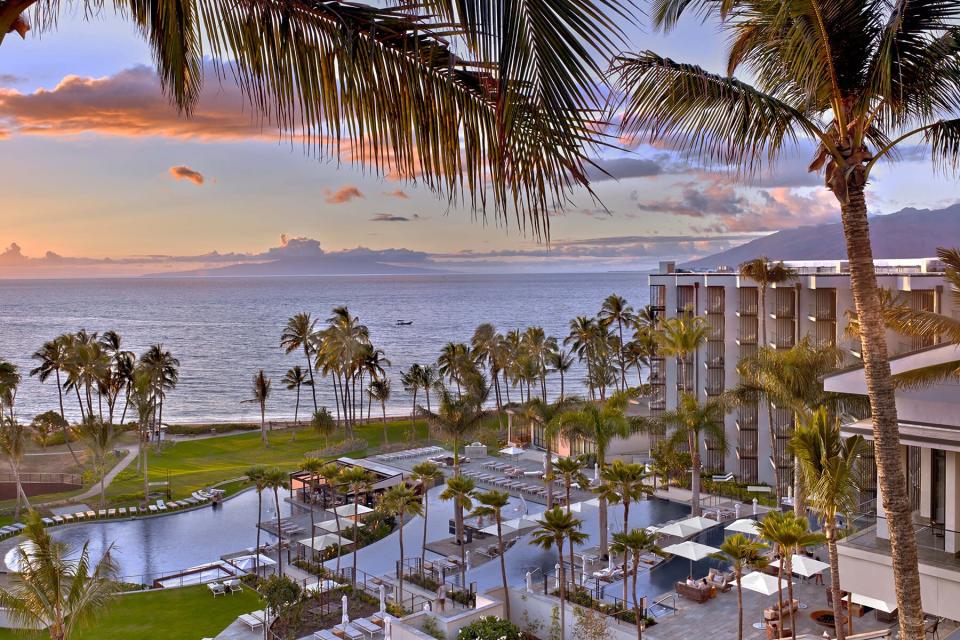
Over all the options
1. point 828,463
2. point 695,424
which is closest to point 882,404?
point 828,463

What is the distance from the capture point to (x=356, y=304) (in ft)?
652

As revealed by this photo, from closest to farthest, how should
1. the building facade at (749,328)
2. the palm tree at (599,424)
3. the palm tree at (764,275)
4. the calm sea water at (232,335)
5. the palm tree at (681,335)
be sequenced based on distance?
the palm tree at (599,424), the building facade at (749,328), the palm tree at (681,335), the palm tree at (764,275), the calm sea water at (232,335)

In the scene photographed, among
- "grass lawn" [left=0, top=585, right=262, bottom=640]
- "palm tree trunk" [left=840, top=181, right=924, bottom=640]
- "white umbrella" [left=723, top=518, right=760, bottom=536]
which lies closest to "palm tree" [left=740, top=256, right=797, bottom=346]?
"white umbrella" [left=723, top=518, right=760, bottom=536]

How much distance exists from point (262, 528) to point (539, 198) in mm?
32605

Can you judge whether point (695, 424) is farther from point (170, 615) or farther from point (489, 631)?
point (170, 615)

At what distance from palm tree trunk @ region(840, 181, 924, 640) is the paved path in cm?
3802

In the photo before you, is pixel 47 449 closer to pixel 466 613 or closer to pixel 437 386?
pixel 437 386

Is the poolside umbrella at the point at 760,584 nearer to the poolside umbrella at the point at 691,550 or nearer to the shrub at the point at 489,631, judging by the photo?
the poolside umbrella at the point at 691,550

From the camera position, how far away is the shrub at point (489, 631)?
2100 centimetres

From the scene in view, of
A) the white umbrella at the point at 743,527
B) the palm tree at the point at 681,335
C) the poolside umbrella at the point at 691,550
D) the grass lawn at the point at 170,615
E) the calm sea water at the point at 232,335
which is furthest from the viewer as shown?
the calm sea water at the point at 232,335

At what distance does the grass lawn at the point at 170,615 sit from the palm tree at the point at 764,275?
80.2ft

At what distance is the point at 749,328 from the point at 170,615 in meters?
27.9

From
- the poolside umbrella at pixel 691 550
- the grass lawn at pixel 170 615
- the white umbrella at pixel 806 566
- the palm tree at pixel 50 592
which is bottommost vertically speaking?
the grass lawn at pixel 170 615

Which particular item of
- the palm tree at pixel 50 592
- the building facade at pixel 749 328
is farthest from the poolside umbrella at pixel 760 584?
the palm tree at pixel 50 592
